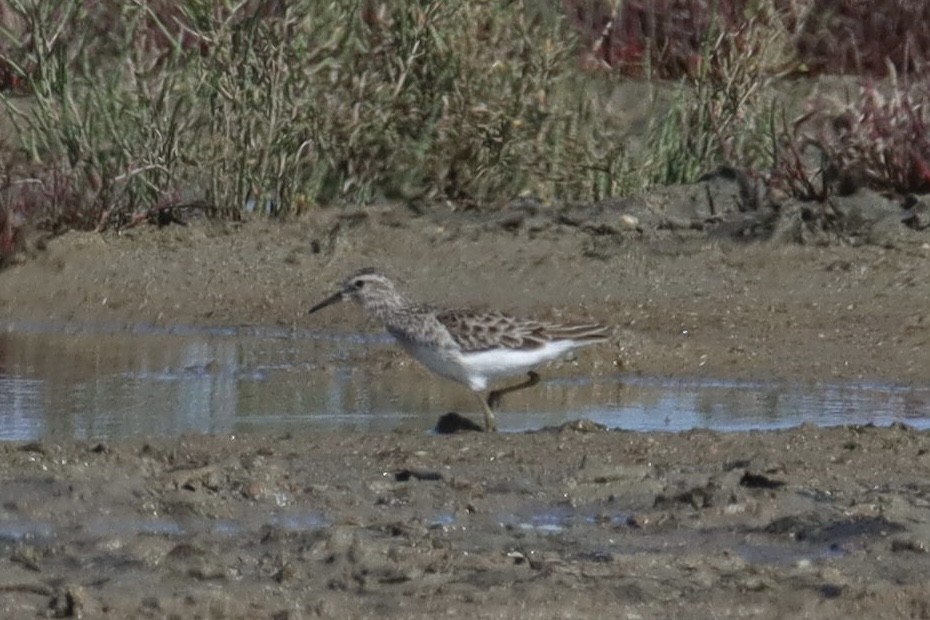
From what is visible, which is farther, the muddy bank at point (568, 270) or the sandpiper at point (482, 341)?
the muddy bank at point (568, 270)

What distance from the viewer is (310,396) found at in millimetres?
9750

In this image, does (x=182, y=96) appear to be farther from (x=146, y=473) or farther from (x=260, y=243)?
(x=146, y=473)

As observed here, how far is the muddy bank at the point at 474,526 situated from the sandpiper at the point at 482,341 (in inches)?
29.3

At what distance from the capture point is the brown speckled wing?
9016mm

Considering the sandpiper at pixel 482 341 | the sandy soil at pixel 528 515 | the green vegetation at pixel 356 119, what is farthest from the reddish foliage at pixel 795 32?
the sandpiper at pixel 482 341

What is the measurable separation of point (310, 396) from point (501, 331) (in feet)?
3.55

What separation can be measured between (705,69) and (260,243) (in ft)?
10.1

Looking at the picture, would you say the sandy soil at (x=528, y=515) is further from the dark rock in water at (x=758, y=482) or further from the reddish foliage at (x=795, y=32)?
the reddish foliage at (x=795, y=32)

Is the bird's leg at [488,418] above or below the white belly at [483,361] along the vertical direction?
below

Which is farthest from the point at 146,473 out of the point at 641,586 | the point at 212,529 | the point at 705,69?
the point at 705,69

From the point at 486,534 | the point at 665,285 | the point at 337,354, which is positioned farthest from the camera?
the point at 665,285

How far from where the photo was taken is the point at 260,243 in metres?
12.8

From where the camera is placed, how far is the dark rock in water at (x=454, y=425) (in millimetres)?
8656

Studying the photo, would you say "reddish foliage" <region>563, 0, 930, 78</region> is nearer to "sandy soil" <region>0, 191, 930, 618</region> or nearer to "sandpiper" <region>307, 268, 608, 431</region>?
"sandy soil" <region>0, 191, 930, 618</region>
